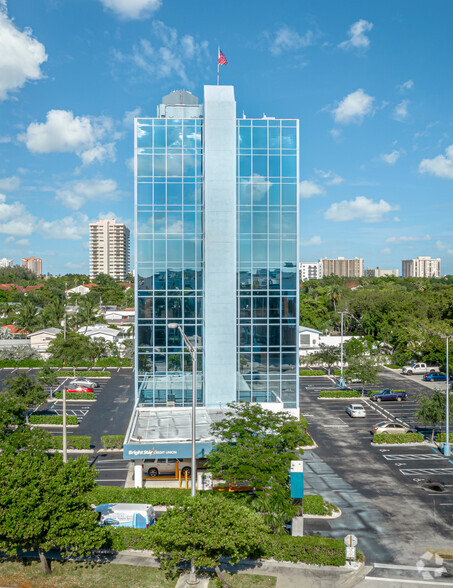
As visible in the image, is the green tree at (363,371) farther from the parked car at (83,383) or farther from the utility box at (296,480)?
the utility box at (296,480)

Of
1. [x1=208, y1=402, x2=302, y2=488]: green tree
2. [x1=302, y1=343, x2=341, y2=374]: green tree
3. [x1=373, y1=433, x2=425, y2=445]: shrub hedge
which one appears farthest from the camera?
[x1=302, y1=343, x2=341, y2=374]: green tree

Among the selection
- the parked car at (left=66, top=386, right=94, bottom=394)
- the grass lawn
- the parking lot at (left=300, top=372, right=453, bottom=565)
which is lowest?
the parking lot at (left=300, top=372, right=453, bottom=565)

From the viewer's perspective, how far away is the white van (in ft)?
82.1

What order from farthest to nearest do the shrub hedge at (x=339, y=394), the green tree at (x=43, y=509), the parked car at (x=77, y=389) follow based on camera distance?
the parked car at (x=77, y=389) < the shrub hedge at (x=339, y=394) < the green tree at (x=43, y=509)

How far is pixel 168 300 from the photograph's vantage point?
41.0m

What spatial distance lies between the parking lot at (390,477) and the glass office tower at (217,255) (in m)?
6.20

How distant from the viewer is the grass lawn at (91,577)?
20234 mm

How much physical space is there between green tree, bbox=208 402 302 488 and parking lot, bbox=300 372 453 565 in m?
4.77

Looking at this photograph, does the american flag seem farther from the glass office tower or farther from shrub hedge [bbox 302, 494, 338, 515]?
shrub hedge [bbox 302, 494, 338, 515]

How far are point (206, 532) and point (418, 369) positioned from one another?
57.7m

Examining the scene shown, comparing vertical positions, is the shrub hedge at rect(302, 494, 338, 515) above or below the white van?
below

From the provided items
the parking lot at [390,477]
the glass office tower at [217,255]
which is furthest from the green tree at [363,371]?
the glass office tower at [217,255]

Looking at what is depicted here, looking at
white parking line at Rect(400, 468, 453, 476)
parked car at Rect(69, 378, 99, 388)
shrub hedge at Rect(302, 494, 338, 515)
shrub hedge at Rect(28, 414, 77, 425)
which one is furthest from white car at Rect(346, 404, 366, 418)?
parked car at Rect(69, 378, 99, 388)

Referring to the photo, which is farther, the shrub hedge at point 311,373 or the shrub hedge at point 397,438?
the shrub hedge at point 311,373
